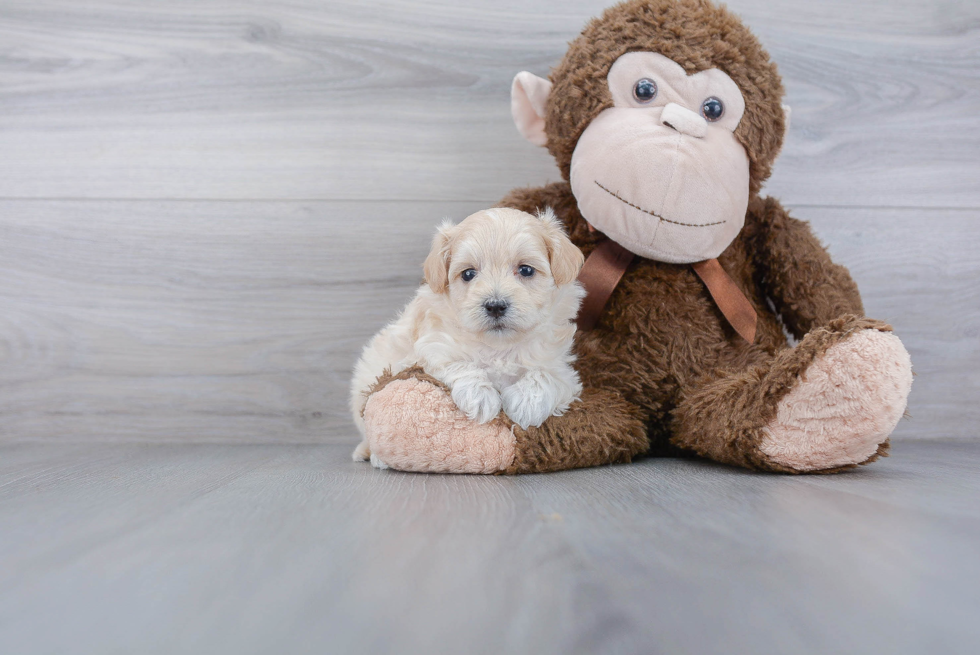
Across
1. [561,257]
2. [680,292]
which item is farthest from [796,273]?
[561,257]

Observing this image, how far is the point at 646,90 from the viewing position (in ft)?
3.24

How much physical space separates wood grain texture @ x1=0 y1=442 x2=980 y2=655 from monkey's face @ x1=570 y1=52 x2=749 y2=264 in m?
0.38

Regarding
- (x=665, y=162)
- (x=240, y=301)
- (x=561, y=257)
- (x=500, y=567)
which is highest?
(x=665, y=162)

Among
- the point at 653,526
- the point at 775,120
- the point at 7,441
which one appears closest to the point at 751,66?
the point at 775,120

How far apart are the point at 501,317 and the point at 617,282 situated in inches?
10.7

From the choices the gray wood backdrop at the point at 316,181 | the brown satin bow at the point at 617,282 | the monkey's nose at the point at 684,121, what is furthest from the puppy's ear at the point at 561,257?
the gray wood backdrop at the point at 316,181

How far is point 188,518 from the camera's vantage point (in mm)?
679

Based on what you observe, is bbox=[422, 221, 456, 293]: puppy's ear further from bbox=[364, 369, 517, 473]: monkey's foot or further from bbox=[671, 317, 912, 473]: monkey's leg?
bbox=[671, 317, 912, 473]: monkey's leg

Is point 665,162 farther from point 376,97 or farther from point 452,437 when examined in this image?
point 376,97

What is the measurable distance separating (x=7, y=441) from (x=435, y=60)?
120cm

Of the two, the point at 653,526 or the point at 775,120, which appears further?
the point at 775,120

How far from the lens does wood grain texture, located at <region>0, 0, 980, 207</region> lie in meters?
1.34

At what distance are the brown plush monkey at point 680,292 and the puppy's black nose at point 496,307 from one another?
0.13 meters

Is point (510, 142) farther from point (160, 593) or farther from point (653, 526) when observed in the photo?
point (160, 593)
